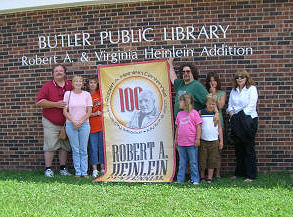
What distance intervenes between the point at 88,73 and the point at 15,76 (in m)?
1.57

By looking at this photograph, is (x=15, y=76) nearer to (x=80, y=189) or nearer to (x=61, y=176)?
(x=61, y=176)

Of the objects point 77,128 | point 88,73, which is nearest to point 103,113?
point 77,128

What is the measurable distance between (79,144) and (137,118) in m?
1.17

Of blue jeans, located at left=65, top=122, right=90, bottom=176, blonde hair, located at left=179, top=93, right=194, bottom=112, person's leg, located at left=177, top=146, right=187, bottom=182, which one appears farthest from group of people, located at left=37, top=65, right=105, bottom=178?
blonde hair, located at left=179, top=93, right=194, bottom=112

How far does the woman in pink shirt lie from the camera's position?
5879mm

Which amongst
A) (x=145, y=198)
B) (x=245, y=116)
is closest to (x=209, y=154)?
(x=245, y=116)

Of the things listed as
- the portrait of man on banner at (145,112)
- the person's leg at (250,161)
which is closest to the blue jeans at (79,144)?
the portrait of man on banner at (145,112)

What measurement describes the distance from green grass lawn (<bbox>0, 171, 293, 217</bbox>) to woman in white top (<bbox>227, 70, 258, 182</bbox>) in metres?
0.35

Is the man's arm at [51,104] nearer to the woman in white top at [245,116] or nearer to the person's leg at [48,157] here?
the person's leg at [48,157]

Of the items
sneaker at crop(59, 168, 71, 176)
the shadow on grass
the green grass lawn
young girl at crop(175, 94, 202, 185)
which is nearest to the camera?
the green grass lawn

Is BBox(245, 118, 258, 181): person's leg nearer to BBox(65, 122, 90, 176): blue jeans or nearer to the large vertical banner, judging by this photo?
the large vertical banner

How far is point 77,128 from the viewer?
5.93 m

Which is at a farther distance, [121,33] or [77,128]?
[121,33]

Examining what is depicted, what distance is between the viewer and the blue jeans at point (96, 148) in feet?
20.2
